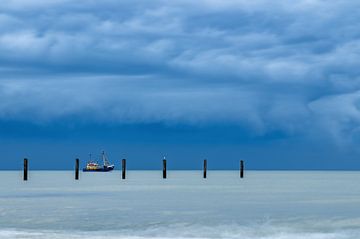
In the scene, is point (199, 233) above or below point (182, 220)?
below

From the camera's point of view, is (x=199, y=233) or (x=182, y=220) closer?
(x=199, y=233)

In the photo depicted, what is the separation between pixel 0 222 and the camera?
35500mm

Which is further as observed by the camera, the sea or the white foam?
the sea

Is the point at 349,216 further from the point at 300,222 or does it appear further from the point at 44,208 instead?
the point at 44,208

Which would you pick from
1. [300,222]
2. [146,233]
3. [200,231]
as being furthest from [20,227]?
[300,222]

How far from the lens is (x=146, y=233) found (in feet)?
101

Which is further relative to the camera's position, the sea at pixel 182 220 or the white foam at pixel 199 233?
the sea at pixel 182 220

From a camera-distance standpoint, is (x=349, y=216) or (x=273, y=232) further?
(x=349, y=216)

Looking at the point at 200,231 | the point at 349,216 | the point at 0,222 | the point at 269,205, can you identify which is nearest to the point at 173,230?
the point at 200,231

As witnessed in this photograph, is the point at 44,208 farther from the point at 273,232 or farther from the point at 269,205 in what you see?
the point at 273,232

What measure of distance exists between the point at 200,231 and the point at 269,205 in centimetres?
1910

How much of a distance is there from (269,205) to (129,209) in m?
11.0

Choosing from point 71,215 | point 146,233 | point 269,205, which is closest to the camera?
point 146,233

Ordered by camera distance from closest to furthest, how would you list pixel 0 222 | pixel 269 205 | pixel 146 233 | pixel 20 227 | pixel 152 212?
pixel 146 233 < pixel 20 227 < pixel 0 222 < pixel 152 212 < pixel 269 205
